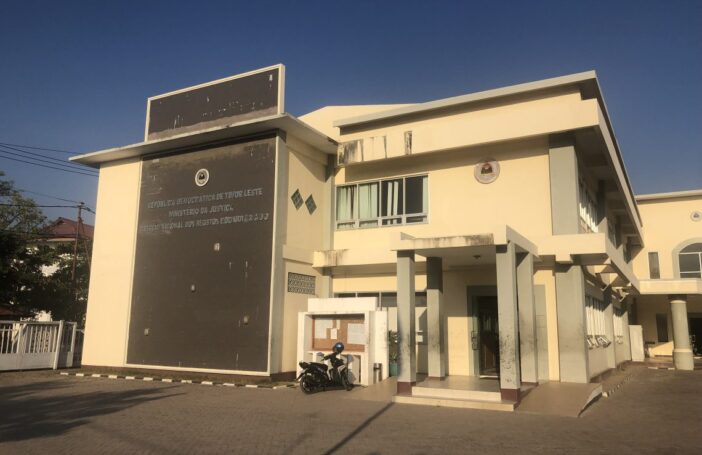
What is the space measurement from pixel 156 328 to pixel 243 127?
20.8ft

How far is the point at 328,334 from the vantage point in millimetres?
14516

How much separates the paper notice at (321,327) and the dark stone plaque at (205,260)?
51.6 inches

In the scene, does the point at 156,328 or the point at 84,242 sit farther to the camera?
the point at 84,242

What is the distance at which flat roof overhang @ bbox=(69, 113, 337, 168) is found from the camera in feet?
49.7

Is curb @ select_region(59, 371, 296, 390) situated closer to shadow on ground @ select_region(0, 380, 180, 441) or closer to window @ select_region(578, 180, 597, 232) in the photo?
shadow on ground @ select_region(0, 380, 180, 441)

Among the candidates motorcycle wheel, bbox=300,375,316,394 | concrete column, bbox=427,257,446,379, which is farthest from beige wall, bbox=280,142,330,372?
concrete column, bbox=427,257,446,379

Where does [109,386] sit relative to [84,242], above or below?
below

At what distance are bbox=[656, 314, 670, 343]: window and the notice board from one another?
21.1 m

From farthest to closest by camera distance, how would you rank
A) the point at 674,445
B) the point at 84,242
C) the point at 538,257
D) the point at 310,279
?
the point at 84,242 → the point at 310,279 → the point at 538,257 → the point at 674,445

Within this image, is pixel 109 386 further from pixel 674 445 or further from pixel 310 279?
pixel 674 445

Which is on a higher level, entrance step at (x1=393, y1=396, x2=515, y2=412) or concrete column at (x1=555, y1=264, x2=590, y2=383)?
concrete column at (x1=555, y1=264, x2=590, y2=383)

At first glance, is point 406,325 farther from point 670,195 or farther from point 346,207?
point 670,195

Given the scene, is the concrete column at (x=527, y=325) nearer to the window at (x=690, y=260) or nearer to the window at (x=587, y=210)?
the window at (x=587, y=210)

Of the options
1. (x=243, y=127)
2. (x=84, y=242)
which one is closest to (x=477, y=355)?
(x=243, y=127)
